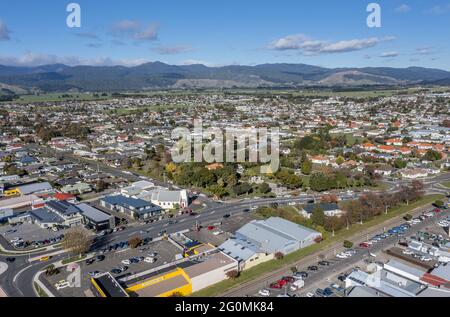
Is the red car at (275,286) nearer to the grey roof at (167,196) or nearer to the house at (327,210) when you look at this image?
the house at (327,210)

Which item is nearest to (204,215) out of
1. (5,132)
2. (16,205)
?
(16,205)

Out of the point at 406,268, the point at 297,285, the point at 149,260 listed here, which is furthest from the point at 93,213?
the point at 406,268

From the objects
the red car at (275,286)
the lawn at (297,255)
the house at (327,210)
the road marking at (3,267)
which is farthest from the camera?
the house at (327,210)

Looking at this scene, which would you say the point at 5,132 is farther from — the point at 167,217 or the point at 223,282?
the point at 223,282

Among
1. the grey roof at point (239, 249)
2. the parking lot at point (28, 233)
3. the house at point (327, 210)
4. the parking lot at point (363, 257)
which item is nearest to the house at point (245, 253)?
the grey roof at point (239, 249)

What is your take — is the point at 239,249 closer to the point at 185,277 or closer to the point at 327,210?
the point at 185,277

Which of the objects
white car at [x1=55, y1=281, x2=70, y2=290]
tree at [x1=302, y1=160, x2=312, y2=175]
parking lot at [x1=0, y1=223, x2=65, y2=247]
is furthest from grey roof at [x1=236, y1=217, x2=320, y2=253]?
tree at [x1=302, y1=160, x2=312, y2=175]
